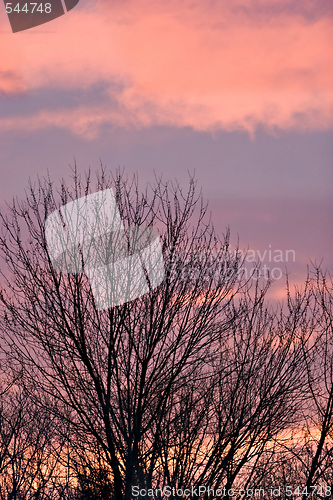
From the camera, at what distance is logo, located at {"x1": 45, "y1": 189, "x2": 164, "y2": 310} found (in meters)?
8.83

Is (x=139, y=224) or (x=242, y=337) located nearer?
(x=139, y=224)

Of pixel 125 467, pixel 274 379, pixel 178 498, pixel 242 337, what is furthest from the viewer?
pixel 242 337

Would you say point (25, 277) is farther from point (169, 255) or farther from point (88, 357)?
point (169, 255)

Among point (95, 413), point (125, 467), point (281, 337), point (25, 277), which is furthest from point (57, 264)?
point (281, 337)

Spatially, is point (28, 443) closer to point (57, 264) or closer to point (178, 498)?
point (178, 498)

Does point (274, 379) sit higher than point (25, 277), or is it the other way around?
point (25, 277)

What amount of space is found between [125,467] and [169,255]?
3.50 m

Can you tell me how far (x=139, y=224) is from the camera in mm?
9102

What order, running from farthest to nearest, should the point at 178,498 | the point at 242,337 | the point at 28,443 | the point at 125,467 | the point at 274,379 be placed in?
the point at 28,443 < the point at 242,337 < the point at 274,379 < the point at 178,498 < the point at 125,467

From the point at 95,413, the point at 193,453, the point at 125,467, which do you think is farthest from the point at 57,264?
the point at 193,453

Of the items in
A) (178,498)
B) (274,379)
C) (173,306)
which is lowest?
(178,498)

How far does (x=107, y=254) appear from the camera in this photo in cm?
884

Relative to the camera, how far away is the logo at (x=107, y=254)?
8828 mm

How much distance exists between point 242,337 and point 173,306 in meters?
3.28
